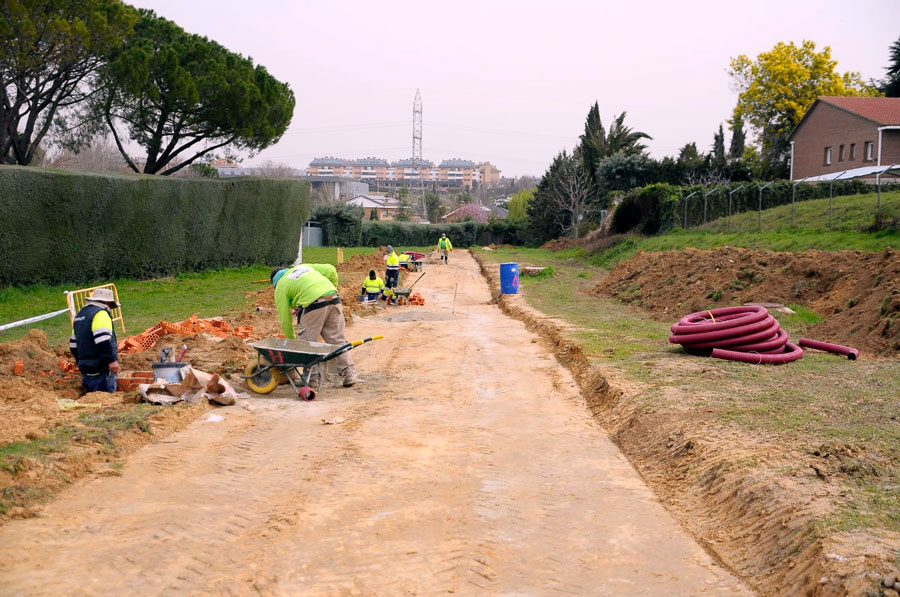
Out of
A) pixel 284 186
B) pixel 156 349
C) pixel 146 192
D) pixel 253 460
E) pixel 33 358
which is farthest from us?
pixel 284 186

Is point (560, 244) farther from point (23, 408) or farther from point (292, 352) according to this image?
point (23, 408)

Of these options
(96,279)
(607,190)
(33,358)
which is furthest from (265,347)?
(607,190)

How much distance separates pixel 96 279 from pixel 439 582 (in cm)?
2193

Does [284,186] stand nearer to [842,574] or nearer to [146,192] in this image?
[146,192]

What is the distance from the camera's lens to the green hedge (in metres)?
21.2

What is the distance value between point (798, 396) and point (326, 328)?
583 cm

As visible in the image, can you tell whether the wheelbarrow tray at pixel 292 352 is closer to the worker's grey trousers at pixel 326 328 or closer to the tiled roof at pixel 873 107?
the worker's grey trousers at pixel 326 328

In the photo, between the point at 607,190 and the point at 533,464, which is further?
the point at 607,190

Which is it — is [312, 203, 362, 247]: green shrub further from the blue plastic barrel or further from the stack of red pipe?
the stack of red pipe

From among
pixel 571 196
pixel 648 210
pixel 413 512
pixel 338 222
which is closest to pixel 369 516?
pixel 413 512

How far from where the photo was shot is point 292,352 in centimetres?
945

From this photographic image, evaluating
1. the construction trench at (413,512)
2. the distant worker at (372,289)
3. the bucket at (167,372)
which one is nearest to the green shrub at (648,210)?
the distant worker at (372,289)

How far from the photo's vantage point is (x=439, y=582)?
4.64 metres

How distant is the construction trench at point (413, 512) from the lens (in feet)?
15.3
